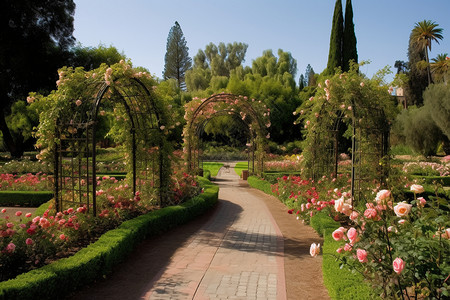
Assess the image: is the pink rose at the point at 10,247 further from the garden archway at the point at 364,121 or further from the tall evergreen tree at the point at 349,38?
the tall evergreen tree at the point at 349,38

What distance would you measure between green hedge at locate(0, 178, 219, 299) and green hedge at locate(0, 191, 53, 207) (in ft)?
16.0

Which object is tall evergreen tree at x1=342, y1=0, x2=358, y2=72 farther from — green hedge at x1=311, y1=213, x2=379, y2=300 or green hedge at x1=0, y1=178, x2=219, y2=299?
green hedge at x1=311, y1=213, x2=379, y2=300

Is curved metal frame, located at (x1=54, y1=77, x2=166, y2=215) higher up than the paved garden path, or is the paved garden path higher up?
curved metal frame, located at (x1=54, y1=77, x2=166, y2=215)

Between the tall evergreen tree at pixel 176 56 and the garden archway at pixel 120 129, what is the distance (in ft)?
113

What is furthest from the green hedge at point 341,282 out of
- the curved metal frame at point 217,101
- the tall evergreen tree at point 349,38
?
the tall evergreen tree at point 349,38

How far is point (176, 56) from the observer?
41.4 meters

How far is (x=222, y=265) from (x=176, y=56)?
1532 inches

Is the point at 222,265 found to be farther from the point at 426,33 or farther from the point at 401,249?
the point at 426,33

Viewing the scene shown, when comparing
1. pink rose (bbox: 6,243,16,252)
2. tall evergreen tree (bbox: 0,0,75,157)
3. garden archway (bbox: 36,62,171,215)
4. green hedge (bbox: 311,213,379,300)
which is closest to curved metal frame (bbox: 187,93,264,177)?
garden archway (bbox: 36,62,171,215)

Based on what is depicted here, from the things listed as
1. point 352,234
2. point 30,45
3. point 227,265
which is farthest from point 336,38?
point 352,234

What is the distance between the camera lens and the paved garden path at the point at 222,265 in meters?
3.97

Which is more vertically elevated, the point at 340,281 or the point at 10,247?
the point at 10,247

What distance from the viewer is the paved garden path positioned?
3969 mm

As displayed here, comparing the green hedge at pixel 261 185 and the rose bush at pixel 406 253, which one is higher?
the rose bush at pixel 406 253
